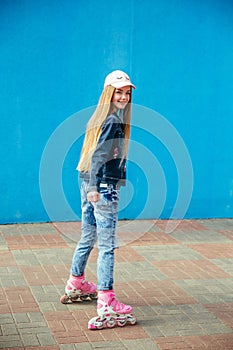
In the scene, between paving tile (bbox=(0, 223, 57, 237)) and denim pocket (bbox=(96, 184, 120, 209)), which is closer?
denim pocket (bbox=(96, 184, 120, 209))

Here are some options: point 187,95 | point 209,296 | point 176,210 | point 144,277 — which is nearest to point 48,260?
point 144,277

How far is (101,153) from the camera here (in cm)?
451

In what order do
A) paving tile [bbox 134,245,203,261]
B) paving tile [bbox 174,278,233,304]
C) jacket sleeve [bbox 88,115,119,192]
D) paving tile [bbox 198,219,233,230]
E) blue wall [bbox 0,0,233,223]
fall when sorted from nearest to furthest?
jacket sleeve [bbox 88,115,119,192] < paving tile [bbox 174,278,233,304] < paving tile [bbox 134,245,203,261] < blue wall [bbox 0,0,233,223] < paving tile [bbox 198,219,233,230]

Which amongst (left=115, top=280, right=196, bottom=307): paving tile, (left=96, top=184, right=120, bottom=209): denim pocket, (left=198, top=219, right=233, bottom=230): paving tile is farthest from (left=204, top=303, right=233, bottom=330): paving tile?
(left=198, top=219, right=233, bottom=230): paving tile

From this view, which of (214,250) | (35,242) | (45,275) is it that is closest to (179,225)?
(214,250)

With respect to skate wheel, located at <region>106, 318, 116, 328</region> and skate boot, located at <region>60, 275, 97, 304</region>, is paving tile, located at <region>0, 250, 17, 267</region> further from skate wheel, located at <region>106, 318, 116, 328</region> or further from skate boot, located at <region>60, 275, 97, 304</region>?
skate wheel, located at <region>106, 318, 116, 328</region>

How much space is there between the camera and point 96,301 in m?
5.13

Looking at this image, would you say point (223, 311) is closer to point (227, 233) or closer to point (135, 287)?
point (135, 287)

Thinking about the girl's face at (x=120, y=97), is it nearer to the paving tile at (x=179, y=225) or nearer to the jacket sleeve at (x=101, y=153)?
the jacket sleeve at (x=101, y=153)

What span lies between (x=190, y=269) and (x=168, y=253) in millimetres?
602

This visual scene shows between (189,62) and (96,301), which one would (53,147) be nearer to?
(189,62)

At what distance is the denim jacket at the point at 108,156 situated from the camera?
4512 mm

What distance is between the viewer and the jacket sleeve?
451 cm

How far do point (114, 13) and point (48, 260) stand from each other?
3.21 meters
